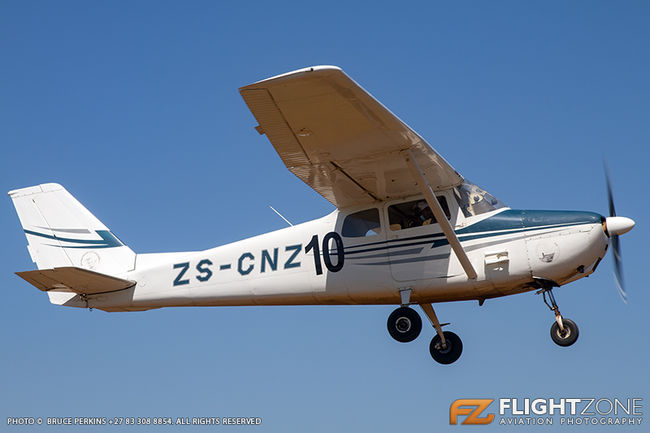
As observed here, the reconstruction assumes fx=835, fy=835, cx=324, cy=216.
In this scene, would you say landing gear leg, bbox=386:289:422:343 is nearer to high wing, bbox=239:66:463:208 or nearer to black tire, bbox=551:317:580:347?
high wing, bbox=239:66:463:208

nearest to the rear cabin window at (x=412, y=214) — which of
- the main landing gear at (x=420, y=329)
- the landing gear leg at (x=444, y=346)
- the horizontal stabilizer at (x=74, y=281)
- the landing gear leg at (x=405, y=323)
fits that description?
the main landing gear at (x=420, y=329)

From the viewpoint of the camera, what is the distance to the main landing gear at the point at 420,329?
40.4ft

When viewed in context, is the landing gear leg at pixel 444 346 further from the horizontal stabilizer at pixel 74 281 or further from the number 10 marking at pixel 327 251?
the horizontal stabilizer at pixel 74 281

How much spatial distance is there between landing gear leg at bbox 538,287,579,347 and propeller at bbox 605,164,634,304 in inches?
43.4

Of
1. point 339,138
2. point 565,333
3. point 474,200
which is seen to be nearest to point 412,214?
point 474,200

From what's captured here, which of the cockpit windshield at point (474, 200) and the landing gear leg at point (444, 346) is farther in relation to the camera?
the landing gear leg at point (444, 346)

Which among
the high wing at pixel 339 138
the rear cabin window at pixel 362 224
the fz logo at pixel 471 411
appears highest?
the high wing at pixel 339 138

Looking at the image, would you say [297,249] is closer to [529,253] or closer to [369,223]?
[369,223]

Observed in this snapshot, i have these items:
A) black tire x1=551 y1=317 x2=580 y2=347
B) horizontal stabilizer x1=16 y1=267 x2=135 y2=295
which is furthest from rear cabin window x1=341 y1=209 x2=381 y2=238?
horizontal stabilizer x1=16 y1=267 x2=135 y2=295

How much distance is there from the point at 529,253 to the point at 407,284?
180 cm

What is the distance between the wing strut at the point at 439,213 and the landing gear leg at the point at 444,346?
5.17 ft

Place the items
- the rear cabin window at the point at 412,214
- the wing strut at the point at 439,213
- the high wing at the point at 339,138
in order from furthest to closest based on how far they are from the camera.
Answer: the rear cabin window at the point at 412,214 → the wing strut at the point at 439,213 → the high wing at the point at 339,138

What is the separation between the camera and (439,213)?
1159 cm

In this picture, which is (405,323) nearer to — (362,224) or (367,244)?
(367,244)
